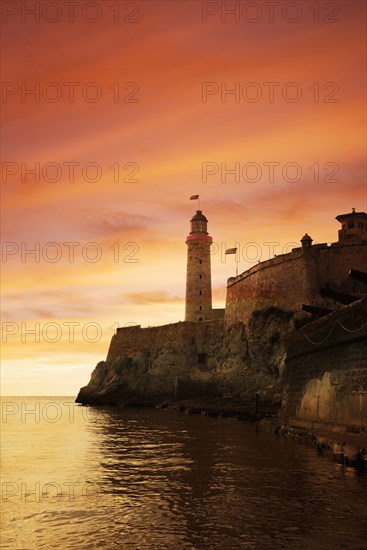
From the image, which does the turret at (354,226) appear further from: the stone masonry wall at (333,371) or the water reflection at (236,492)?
the water reflection at (236,492)

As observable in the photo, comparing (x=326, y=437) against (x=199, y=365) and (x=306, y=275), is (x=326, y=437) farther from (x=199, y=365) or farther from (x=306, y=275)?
(x=199, y=365)

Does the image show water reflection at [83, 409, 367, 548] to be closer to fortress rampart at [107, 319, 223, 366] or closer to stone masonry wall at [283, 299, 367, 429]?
stone masonry wall at [283, 299, 367, 429]

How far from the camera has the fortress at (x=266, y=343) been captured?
67.4ft

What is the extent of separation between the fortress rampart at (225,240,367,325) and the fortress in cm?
9

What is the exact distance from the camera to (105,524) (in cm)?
1121

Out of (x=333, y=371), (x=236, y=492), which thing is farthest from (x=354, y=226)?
(x=236, y=492)

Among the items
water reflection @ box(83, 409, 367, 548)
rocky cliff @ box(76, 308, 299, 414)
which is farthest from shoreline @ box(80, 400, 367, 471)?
rocky cliff @ box(76, 308, 299, 414)

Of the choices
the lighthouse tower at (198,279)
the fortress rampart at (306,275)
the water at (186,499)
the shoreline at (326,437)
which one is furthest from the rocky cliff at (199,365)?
the water at (186,499)

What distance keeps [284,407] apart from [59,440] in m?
13.8

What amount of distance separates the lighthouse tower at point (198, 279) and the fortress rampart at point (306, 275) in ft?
48.5

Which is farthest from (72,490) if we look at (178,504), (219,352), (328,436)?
(219,352)

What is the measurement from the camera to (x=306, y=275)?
50594mm

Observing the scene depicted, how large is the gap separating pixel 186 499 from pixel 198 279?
5945cm

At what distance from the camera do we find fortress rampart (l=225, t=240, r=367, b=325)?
49.0 m
